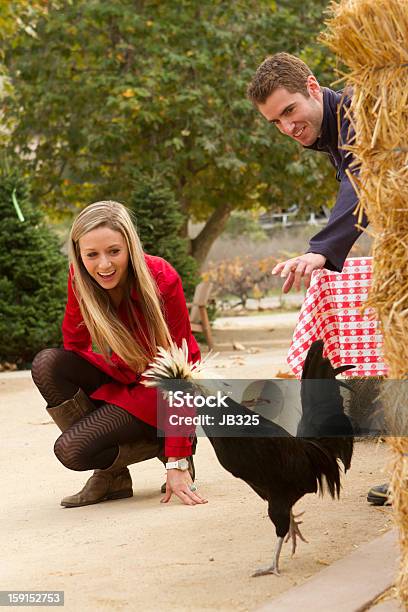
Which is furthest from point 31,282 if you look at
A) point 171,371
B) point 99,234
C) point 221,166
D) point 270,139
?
point 171,371

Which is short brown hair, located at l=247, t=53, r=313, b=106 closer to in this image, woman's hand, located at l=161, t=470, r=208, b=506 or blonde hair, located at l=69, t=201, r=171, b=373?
blonde hair, located at l=69, t=201, r=171, b=373

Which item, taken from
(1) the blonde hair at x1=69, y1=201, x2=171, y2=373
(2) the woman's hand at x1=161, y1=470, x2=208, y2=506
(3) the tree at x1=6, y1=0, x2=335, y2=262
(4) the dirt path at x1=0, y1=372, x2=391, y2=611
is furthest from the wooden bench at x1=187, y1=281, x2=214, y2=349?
(2) the woman's hand at x1=161, y1=470, x2=208, y2=506

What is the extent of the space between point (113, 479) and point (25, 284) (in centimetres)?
803

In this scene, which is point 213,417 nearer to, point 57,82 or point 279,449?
point 279,449

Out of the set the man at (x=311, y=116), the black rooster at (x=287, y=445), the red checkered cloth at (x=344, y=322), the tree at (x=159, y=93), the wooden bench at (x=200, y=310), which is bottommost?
the wooden bench at (x=200, y=310)

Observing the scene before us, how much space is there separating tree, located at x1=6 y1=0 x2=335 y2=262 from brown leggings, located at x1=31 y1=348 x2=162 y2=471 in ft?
33.6

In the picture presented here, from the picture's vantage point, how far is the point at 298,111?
3977mm

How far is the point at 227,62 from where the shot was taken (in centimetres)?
1598

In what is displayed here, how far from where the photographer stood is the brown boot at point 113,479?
4777 millimetres

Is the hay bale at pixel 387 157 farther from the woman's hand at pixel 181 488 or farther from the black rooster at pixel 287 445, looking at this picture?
the woman's hand at pixel 181 488

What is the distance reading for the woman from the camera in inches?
176

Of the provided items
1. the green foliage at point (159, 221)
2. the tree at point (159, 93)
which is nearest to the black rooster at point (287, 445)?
the green foliage at point (159, 221)

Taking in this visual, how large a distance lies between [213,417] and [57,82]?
13.8m

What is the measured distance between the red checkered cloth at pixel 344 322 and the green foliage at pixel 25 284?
328 inches
